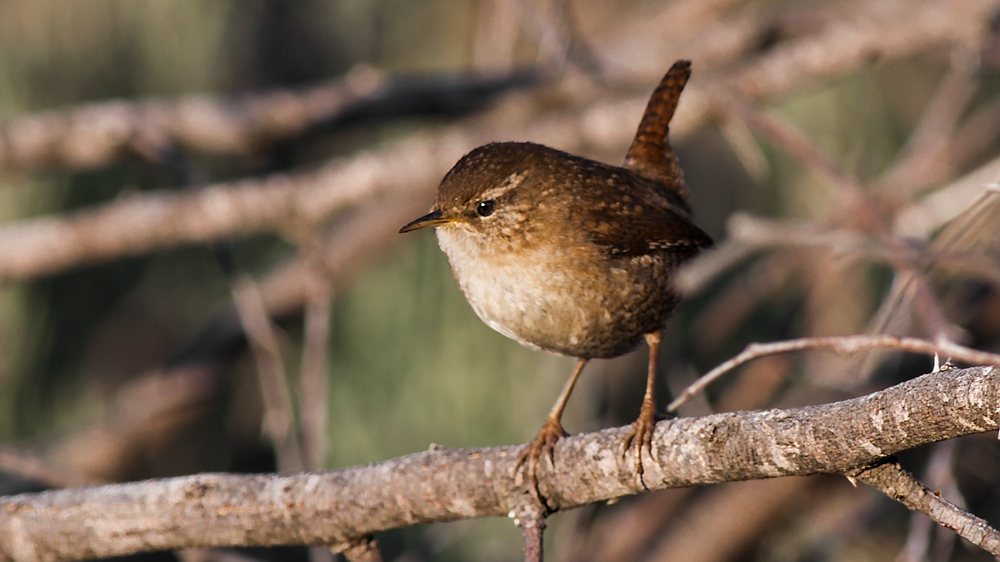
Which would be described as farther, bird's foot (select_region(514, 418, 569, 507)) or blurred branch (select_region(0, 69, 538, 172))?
blurred branch (select_region(0, 69, 538, 172))

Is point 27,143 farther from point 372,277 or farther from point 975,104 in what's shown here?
point 975,104

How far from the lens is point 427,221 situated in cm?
236

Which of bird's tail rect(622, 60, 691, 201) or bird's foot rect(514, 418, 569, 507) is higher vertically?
bird's tail rect(622, 60, 691, 201)

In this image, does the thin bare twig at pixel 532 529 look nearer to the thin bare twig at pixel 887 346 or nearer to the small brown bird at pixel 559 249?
the small brown bird at pixel 559 249

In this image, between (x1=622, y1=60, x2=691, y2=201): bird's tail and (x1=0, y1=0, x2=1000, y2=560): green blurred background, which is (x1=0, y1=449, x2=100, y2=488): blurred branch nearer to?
(x1=622, y1=60, x2=691, y2=201): bird's tail

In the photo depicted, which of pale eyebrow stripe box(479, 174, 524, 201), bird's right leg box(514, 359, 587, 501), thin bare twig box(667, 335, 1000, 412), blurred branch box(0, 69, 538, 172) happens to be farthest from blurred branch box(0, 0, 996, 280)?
thin bare twig box(667, 335, 1000, 412)

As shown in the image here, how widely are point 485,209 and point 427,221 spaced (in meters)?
0.17

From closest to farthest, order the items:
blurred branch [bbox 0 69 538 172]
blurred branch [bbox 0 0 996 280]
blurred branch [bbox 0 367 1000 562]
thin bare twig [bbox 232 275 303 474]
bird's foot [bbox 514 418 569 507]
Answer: blurred branch [bbox 0 367 1000 562], bird's foot [bbox 514 418 569 507], thin bare twig [bbox 232 275 303 474], blurred branch [bbox 0 0 996 280], blurred branch [bbox 0 69 538 172]

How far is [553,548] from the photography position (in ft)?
17.0

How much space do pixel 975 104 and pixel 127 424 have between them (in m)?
5.16

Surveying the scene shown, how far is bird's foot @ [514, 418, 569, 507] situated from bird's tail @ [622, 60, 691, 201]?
968 millimetres

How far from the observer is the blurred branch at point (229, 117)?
436 cm

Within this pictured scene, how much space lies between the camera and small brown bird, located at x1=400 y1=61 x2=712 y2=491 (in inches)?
90.9

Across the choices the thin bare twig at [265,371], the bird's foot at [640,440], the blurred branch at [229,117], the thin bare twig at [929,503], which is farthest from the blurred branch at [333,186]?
the thin bare twig at [929,503]
